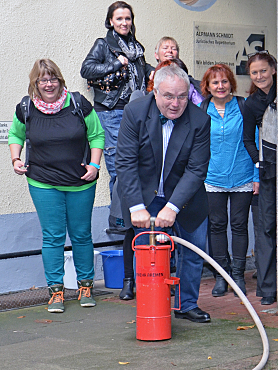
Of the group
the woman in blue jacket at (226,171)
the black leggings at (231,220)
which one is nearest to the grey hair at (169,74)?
the woman in blue jacket at (226,171)

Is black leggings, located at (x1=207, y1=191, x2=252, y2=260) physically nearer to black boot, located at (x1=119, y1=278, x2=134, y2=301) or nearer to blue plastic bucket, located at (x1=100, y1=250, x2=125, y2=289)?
black boot, located at (x1=119, y1=278, x2=134, y2=301)

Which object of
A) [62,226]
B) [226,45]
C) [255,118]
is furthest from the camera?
[226,45]

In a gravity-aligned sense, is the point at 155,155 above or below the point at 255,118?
below

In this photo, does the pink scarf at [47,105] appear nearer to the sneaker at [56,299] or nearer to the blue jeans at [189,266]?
the blue jeans at [189,266]

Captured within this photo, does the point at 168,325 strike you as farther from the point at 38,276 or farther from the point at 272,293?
the point at 38,276

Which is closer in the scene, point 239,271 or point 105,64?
point 239,271

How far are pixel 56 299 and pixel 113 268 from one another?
99 cm

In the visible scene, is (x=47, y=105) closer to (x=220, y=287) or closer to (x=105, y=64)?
(x=105, y=64)

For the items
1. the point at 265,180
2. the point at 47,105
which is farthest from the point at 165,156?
the point at 47,105

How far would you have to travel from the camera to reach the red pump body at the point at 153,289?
13.9 feet

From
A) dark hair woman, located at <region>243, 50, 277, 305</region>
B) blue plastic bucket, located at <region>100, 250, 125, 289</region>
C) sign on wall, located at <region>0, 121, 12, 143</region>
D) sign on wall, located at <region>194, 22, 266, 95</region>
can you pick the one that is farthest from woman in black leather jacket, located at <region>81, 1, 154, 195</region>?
dark hair woman, located at <region>243, 50, 277, 305</region>

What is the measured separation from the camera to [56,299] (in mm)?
5402

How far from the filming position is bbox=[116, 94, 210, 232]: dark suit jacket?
4516mm

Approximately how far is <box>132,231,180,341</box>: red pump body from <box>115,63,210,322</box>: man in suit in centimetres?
22
